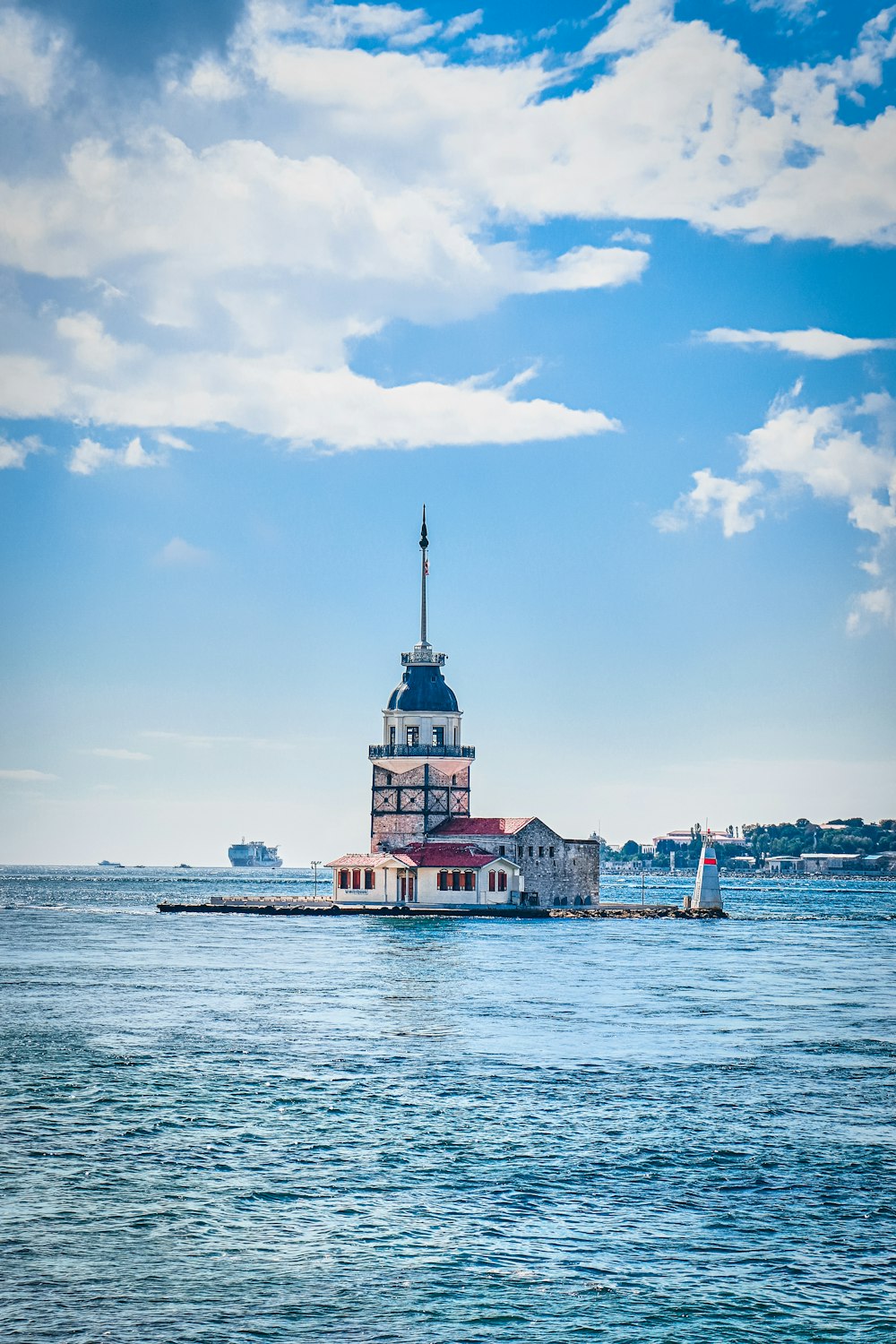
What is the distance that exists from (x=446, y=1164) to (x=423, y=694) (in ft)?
265

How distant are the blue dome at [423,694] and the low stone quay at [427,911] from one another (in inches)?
554

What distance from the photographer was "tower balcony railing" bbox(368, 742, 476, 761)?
10700cm

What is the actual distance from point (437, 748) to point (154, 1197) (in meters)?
81.3

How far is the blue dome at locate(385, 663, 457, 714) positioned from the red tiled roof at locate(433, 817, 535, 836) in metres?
8.12

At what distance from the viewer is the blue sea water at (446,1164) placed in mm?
20844

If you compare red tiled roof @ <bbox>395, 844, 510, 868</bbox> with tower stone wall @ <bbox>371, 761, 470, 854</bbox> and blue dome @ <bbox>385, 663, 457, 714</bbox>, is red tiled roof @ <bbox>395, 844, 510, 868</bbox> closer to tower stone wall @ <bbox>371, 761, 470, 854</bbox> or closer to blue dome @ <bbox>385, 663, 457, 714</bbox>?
tower stone wall @ <bbox>371, 761, 470, 854</bbox>

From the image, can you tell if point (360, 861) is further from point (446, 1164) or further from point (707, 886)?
point (446, 1164)

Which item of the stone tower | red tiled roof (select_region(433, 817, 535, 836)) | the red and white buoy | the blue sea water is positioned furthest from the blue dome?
the blue sea water

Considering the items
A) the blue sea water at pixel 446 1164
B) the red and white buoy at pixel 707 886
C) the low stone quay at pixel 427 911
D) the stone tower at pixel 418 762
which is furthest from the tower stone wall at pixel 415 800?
the blue sea water at pixel 446 1164

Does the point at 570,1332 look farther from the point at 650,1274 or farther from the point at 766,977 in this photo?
the point at 766,977

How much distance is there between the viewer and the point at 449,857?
102 metres

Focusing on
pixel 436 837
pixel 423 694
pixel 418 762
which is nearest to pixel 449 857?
pixel 436 837

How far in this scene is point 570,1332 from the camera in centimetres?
2002

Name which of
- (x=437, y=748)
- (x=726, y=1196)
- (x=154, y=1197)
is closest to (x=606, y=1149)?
(x=726, y=1196)
